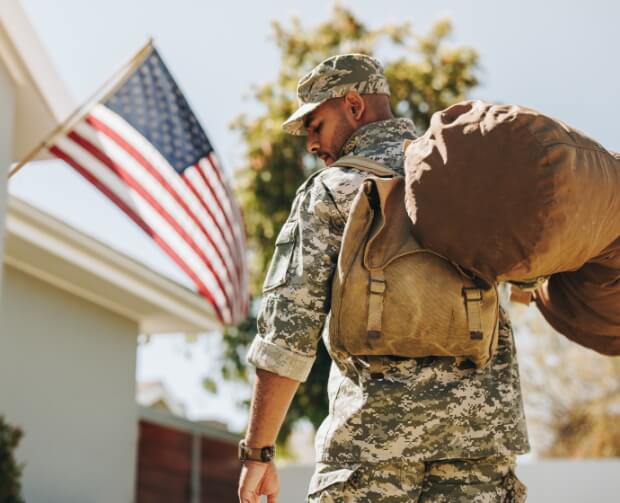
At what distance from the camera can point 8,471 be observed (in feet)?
23.5

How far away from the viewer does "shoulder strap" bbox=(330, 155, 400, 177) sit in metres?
2.96

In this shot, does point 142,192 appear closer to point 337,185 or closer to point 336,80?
point 336,80

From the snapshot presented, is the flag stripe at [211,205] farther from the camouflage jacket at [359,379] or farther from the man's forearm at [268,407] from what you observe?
the man's forearm at [268,407]

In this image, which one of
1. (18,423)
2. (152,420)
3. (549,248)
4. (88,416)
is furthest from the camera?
(152,420)

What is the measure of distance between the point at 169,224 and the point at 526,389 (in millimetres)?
20562

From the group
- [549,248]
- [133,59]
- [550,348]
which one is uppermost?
[550,348]

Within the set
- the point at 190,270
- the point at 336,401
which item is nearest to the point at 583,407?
the point at 190,270

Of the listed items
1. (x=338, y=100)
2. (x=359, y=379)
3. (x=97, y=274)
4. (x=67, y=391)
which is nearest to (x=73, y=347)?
(x=67, y=391)

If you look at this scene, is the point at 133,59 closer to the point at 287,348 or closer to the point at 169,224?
the point at 169,224

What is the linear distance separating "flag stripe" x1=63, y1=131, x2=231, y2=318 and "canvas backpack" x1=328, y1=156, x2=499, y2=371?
452cm

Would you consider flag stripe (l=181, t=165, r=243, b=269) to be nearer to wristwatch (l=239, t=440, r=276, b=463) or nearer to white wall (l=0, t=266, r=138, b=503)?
white wall (l=0, t=266, r=138, b=503)

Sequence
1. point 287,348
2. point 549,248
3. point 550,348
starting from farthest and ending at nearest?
1. point 550,348
2. point 287,348
3. point 549,248

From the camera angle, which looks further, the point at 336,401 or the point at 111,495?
the point at 111,495

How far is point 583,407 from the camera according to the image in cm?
2584
